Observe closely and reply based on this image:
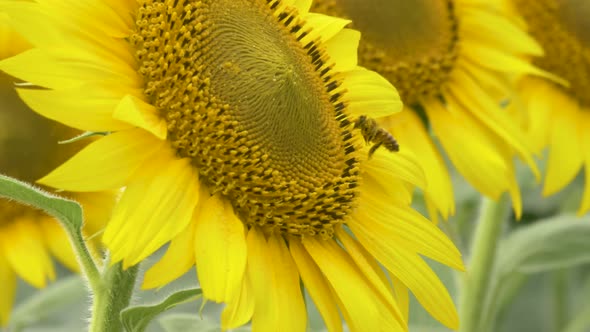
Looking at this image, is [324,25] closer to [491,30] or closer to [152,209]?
[152,209]

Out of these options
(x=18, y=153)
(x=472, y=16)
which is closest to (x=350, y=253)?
(x=18, y=153)

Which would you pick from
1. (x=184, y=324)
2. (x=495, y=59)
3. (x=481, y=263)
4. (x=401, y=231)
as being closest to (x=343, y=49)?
(x=401, y=231)

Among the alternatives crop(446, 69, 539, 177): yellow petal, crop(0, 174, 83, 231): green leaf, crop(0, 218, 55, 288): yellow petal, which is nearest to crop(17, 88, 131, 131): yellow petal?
crop(0, 174, 83, 231): green leaf

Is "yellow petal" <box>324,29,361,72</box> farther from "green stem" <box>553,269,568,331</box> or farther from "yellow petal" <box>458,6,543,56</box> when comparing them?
"green stem" <box>553,269,568,331</box>

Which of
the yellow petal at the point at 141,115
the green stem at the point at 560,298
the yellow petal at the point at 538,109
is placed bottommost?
the green stem at the point at 560,298

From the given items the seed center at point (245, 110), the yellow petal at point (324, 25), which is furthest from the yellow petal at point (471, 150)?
the seed center at point (245, 110)

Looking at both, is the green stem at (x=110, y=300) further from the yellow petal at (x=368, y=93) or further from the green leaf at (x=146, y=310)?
the yellow petal at (x=368, y=93)
